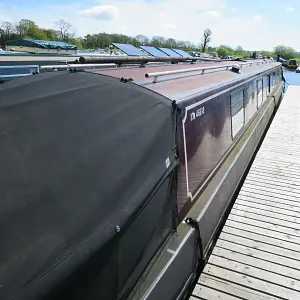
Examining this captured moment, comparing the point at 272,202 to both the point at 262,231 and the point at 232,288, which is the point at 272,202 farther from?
the point at 232,288

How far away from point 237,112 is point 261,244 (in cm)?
217

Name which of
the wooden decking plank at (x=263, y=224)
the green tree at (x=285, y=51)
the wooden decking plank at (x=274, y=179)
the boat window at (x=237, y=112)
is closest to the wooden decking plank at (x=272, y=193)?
the wooden decking plank at (x=274, y=179)

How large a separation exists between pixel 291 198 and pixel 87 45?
75.4m

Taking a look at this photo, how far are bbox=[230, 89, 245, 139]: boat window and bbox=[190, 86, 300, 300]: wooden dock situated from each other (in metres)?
0.98

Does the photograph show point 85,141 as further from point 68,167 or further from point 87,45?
point 87,45

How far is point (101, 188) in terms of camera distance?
1659 millimetres

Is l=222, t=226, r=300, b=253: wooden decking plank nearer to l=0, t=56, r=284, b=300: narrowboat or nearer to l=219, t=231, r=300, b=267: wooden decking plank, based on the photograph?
l=219, t=231, r=300, b=267: wooden decking plank

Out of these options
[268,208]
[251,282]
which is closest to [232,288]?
[251,282]

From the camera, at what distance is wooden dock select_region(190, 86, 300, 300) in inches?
115

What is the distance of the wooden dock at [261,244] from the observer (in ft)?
9.61

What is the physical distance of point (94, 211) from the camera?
Answer: 1557mm

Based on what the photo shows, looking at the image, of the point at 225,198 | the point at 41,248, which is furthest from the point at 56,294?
the point at 225,198

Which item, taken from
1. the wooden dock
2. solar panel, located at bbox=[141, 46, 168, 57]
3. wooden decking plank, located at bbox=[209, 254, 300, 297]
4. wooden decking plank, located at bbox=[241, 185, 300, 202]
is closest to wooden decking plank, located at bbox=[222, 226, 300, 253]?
the wooden dock

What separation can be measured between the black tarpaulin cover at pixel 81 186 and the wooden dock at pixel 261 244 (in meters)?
1.19
